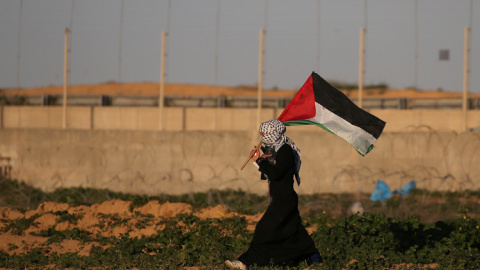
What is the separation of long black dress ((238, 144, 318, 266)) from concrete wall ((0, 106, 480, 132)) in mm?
10611

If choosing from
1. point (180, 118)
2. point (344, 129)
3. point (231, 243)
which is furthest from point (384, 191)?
point (344, 129)

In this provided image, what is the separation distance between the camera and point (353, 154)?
1625 centimetres

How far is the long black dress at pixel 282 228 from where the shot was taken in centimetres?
704

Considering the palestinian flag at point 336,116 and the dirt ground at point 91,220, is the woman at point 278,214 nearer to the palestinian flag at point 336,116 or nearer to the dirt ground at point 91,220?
the palestinian flag at point 336,116

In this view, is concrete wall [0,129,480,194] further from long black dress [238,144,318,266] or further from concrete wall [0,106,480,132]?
long black dress [238,144,318,266]

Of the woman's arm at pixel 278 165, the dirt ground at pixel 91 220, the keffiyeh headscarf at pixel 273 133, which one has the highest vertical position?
the keffiyeh headscarf at pixel 273 133

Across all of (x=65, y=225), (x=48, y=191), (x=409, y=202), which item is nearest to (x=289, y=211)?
(x=65, y=225)

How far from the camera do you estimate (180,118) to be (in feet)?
61.4

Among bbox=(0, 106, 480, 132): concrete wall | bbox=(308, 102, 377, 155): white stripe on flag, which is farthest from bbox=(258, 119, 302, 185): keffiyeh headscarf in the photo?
bbox=(0, 106, 480, 132): concrete wall

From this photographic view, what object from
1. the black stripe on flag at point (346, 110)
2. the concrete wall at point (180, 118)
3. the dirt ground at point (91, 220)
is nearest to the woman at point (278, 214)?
the black stripe on flag at point (346, 110)

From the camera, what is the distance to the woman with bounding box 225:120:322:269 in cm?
700

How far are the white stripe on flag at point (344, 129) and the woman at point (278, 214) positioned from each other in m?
0.74

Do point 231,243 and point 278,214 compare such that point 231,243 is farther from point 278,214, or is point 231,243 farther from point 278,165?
point 278,165

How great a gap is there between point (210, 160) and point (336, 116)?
29.8 feet
